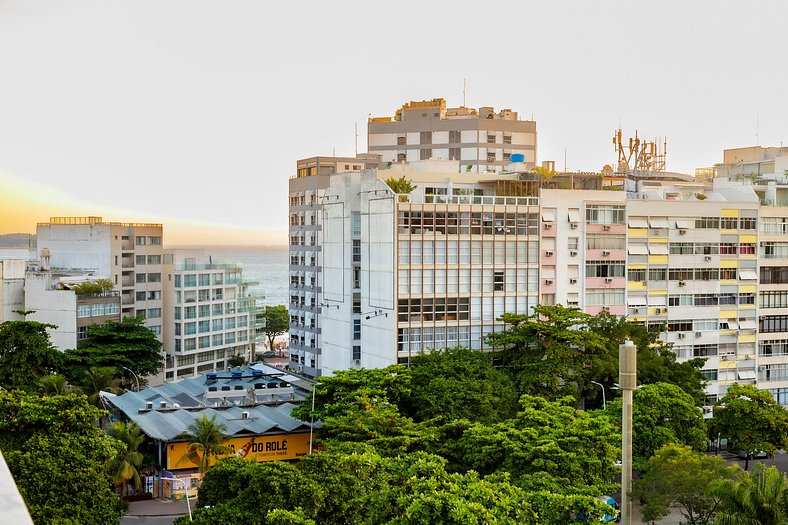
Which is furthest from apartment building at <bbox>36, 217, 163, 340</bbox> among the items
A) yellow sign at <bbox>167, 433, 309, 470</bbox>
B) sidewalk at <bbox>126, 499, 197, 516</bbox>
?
sidewalk at <bbox>126, 499, 197, 516</bbox>

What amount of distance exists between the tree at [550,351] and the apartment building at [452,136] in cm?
3742

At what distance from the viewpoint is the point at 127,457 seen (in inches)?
1585

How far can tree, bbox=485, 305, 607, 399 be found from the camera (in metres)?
46.1

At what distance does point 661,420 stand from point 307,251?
43524 millimetres

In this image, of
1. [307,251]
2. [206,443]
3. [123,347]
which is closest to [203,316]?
[307,251]

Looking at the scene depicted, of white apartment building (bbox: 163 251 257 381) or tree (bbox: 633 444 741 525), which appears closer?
tree (bbox: 633 444 741 525)

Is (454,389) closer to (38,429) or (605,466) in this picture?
(605,466)

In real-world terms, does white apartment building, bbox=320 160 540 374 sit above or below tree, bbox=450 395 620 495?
above

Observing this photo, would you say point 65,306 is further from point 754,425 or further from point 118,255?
point 754,425

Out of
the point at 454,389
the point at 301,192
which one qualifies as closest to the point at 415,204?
the point at 454,389

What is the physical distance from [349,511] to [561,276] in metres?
31.5

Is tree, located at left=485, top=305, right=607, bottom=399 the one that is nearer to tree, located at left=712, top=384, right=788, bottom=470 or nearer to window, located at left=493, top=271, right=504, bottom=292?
window, located at left=493, top=271, right=504, bottom=292

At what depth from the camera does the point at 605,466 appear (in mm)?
33281

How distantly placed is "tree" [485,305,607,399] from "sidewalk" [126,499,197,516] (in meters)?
17.2
